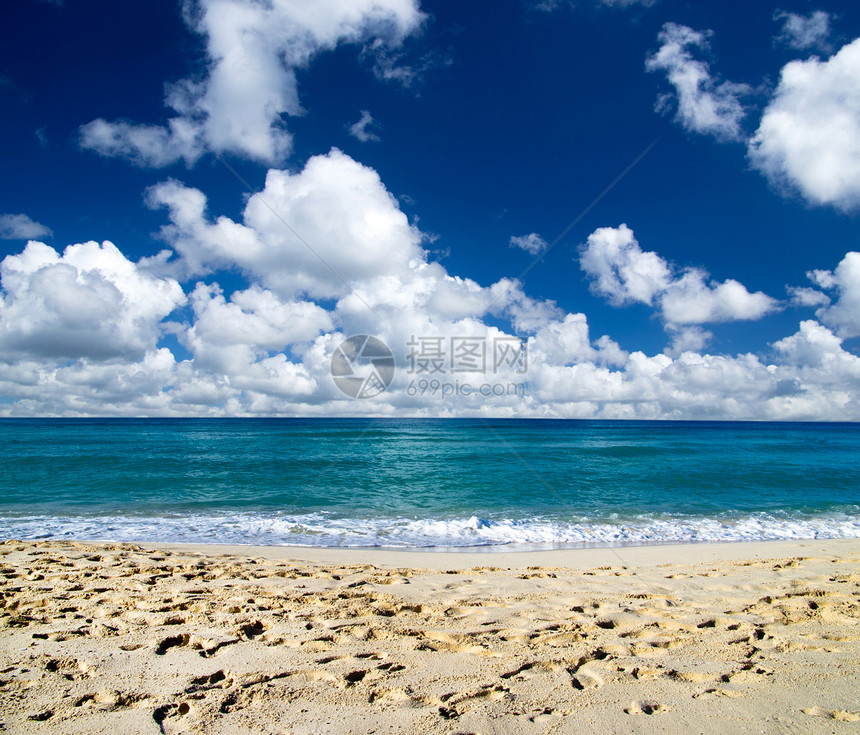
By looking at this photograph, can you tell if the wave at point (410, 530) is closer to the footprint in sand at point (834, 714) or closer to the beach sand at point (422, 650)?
the beach sand at point (422, 650)

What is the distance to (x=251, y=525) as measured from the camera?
37.5 ft

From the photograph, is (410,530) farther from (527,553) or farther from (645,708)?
(645,708)

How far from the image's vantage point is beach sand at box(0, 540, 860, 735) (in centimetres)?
316

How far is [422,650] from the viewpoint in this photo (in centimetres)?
413

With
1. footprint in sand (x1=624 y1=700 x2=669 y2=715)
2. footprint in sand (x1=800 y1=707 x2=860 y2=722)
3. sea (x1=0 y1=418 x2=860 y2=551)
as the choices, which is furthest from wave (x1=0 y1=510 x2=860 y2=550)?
footprint in sand (x1=800 y1=707 x2=860 y2=722)

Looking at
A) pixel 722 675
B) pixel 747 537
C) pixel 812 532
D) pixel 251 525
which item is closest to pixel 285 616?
pixel 722 675

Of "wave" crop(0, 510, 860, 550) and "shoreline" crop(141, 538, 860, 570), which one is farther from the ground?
"shoreline" crop(141, 538, 860, 570)

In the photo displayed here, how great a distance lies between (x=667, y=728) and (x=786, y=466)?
28850mm

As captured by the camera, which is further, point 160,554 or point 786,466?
point 786,466

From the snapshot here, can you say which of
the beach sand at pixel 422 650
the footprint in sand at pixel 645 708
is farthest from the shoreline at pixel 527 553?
the footprint in sand at pixel 645 708

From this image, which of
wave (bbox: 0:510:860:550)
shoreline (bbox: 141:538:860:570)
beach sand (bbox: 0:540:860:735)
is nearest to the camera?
beach sand (bbox: 0:540:860:735)

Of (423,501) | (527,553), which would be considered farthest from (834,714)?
(423,501)

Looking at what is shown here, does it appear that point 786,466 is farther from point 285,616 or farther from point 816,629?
point 285,616

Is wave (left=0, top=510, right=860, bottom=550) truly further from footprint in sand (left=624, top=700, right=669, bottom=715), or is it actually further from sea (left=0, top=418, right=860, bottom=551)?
footprint in sand (left=624, top=700, right=669, bottom=715)
